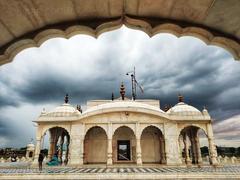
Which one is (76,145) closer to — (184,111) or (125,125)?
(125,125)

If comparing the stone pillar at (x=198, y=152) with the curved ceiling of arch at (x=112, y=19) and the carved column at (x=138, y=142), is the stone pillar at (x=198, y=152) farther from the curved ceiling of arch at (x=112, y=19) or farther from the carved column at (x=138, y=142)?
the curved ceiling of arch at (x=112, y=19)

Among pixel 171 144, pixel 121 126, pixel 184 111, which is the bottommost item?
pixel 171 144

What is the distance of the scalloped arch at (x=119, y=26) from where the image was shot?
10.5ft

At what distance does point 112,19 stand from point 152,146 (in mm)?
22595

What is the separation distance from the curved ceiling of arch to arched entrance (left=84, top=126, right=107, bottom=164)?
844 inches

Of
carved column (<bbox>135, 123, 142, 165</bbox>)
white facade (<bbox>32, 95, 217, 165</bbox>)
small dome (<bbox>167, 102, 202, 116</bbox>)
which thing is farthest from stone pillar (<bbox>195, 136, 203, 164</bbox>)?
carved column (<bbox>135, 123, 142, 165</bbox>)

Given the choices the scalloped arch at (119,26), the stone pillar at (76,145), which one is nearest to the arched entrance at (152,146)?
the stone pillar at (76,145)

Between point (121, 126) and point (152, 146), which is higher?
point (121, 126)

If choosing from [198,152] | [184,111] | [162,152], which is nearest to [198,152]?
[198,152]

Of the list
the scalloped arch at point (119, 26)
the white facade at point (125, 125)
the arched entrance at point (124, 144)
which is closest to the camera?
the scalloped arch at point (119, 26)

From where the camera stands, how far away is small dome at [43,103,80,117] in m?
22.3

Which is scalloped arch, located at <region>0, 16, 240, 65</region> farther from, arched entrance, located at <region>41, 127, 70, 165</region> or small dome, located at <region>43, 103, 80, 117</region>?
arched entrance, located at <region>41, 127, 70, 165</region>

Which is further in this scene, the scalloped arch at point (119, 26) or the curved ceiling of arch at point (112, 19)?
the scalloped arch at point (119, 26)

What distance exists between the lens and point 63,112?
922 inches
